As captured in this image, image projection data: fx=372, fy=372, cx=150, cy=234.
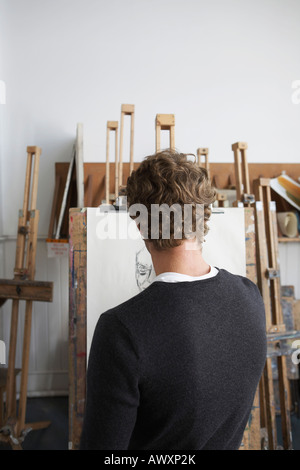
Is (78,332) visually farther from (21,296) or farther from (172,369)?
Answer: (172,369)

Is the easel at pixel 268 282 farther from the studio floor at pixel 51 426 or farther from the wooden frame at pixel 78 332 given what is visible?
the studio floor at pixel 51 426

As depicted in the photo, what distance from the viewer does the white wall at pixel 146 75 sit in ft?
8.66

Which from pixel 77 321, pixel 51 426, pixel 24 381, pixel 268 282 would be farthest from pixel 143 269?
pixel 51 426

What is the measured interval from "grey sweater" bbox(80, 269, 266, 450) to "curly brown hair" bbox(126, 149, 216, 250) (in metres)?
0.12

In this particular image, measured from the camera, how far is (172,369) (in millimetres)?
711

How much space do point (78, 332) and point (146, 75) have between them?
1968 millimetres

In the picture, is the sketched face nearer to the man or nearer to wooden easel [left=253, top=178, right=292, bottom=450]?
wooden easel [left=253, top=178, right=292, bottom=450]

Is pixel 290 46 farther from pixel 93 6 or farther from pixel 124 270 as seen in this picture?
pixel 124 270

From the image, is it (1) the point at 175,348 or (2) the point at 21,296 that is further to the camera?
(2) the point at 21,296

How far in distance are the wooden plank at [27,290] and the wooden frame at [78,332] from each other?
0.48 m

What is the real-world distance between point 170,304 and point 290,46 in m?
2.72

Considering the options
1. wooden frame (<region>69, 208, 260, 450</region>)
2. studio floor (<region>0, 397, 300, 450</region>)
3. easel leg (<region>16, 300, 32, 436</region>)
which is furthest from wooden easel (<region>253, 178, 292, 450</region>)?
easel leg (<region>16, 300, 32, 436</region>)
